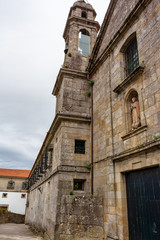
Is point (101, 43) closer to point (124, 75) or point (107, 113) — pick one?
point (124, 75)

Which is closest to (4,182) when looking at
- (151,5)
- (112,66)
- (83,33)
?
(83,33)

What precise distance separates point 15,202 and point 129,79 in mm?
40433

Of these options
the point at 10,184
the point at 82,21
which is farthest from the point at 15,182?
the point at 82,21

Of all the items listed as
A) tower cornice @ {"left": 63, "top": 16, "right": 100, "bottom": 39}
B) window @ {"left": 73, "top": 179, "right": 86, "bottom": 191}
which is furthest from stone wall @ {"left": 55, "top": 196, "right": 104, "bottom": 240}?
tower cornice @ {"left": 63, "top": 16, "right": 100, "bottom": 39}

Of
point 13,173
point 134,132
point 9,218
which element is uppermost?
point 13,173

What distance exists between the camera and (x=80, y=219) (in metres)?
7.21

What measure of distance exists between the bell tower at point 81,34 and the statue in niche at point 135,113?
5.34 metres

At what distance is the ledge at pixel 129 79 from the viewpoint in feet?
21.4

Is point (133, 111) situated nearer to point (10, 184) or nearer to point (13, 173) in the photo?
point (10, 184)

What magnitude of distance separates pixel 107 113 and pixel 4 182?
3977cm

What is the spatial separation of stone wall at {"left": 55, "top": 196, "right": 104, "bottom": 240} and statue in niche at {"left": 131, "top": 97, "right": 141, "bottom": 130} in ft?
10.9

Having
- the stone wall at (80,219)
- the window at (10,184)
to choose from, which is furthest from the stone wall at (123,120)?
the window at (10,184)

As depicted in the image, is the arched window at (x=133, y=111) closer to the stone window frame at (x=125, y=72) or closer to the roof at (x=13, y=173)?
the stone window frame at (x=125, y=72)

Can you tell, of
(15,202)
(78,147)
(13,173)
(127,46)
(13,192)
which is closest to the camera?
(127,46)
